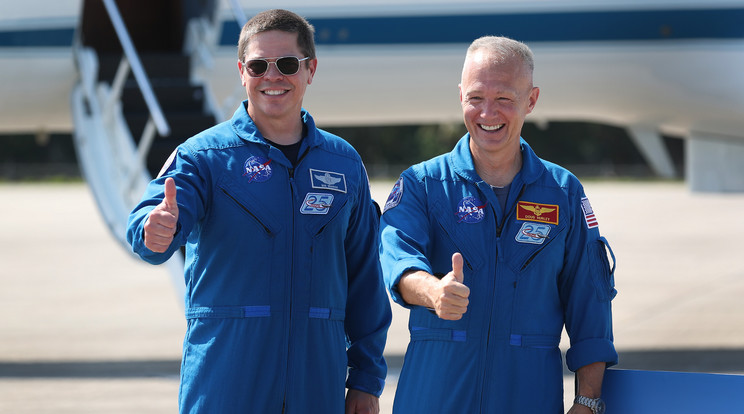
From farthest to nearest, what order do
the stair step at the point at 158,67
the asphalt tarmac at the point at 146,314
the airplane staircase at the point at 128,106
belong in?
the stair step at the point at 158,67, the asphalt tarmac at the point at 146,314, the airplane staircase at the point at 128,106

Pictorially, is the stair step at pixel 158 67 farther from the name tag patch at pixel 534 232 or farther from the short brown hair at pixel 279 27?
the name tag patch at pixel 534 232

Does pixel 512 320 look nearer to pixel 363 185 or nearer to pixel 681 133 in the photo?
pixel 363 185

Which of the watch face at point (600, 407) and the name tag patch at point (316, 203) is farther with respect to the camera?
the name tag patch at point (316, 203)

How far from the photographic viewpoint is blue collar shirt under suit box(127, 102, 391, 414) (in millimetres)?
2619

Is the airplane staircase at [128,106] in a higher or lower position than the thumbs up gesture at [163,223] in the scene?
higher

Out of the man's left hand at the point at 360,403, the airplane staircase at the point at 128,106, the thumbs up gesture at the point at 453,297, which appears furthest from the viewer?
the airplane staircase at the point at 128,106

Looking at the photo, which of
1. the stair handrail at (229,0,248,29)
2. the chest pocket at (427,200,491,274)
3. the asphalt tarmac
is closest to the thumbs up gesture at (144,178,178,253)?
the chest pocket at (427,200,491,274)

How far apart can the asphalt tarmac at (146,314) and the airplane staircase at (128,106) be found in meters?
1.15

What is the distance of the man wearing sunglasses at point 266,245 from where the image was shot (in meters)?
2.62

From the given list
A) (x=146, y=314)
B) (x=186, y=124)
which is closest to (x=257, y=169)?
(x=186, y=124)

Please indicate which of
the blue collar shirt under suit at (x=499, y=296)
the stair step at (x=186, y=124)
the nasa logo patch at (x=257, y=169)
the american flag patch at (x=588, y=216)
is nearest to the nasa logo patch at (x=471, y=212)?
the blue collar shirt under suit at (x=499, y=296)

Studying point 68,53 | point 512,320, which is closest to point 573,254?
point 512,320

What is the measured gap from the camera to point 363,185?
2877 millimetres

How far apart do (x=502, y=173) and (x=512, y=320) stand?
390 mm
